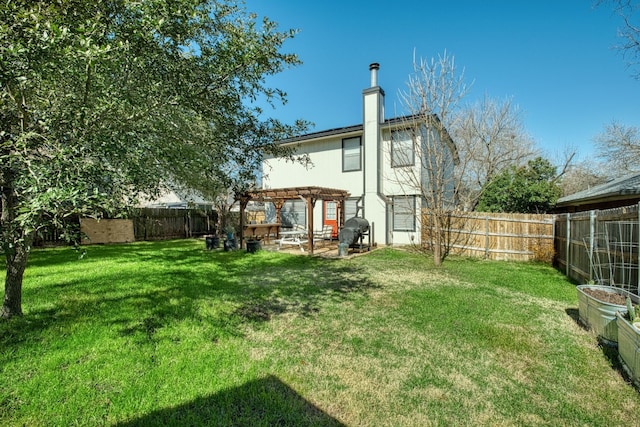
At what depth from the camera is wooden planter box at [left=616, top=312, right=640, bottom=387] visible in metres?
2.94

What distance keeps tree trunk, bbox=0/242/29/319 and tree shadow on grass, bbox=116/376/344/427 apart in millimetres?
3460

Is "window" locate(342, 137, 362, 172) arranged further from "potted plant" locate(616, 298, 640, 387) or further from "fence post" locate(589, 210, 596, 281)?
"potted plant" locate(616, 298, 640, 387)

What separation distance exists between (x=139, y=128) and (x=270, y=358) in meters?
3.29

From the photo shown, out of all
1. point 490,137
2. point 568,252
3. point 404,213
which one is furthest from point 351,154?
point 490,137

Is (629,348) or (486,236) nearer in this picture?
(629,348)

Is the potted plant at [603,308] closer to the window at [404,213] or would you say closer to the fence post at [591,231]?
the fence post at [591,231]

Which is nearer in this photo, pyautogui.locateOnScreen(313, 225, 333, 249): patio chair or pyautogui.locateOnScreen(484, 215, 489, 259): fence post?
pyautogui.locateOnScreen(484, 215, 489, 259): fence post

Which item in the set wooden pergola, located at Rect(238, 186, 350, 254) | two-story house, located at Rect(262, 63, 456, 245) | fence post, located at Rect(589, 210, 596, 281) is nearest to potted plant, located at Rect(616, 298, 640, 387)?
fence post, located at Rect(589, 210, 596, 281)

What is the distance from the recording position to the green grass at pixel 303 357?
2586 mm

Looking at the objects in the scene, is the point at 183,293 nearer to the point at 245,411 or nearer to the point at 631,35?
the point at 245,411

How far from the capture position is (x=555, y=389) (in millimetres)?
2953

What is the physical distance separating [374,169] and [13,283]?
11889 millimetres

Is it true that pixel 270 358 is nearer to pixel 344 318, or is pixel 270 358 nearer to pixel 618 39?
pixel 344 318

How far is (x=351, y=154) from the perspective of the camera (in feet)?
47.0
